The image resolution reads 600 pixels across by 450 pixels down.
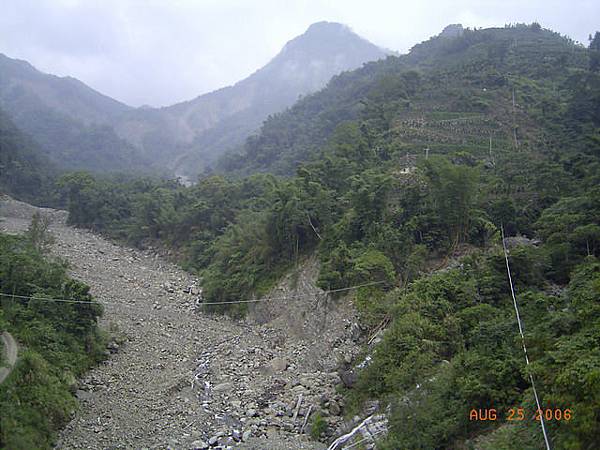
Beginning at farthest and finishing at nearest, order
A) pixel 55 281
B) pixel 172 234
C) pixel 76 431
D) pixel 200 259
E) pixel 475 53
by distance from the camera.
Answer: pixel 475 53, pixel 172 234, pixel 200 259, pixel 55 281, pixel 76 431

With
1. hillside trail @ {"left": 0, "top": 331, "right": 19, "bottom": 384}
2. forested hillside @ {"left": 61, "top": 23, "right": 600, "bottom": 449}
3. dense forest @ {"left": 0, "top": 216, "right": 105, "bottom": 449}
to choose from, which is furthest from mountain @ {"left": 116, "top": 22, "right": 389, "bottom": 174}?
hillside trail @ {"left": 0, "top": 331, "right": 19, "bottom": 384}

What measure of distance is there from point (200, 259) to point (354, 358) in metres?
14.7

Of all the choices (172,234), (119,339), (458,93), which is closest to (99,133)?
(172,234)

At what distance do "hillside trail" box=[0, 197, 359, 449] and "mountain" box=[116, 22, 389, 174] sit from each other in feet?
236

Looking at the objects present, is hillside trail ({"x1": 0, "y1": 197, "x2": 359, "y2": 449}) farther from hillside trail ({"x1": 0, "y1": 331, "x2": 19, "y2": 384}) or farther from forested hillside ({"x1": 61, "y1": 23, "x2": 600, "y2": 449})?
hillside trail ({"x1": 0, "y1": 331, "x2": 19, "y2": 384})

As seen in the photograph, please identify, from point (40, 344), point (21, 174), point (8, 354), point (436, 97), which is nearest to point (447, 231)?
point (40, 344)

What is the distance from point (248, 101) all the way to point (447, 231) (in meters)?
102

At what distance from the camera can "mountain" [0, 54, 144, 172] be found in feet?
226

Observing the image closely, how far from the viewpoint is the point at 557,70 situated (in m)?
33.2

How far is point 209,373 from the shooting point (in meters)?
14.0

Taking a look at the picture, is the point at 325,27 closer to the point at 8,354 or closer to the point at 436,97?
the point at 436,97

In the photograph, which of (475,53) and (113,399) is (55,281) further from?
(475,53)

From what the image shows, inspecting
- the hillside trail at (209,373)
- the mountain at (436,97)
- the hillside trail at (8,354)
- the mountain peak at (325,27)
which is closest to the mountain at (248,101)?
the mountain peak at (325,27)

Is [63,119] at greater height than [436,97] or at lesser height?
greater
